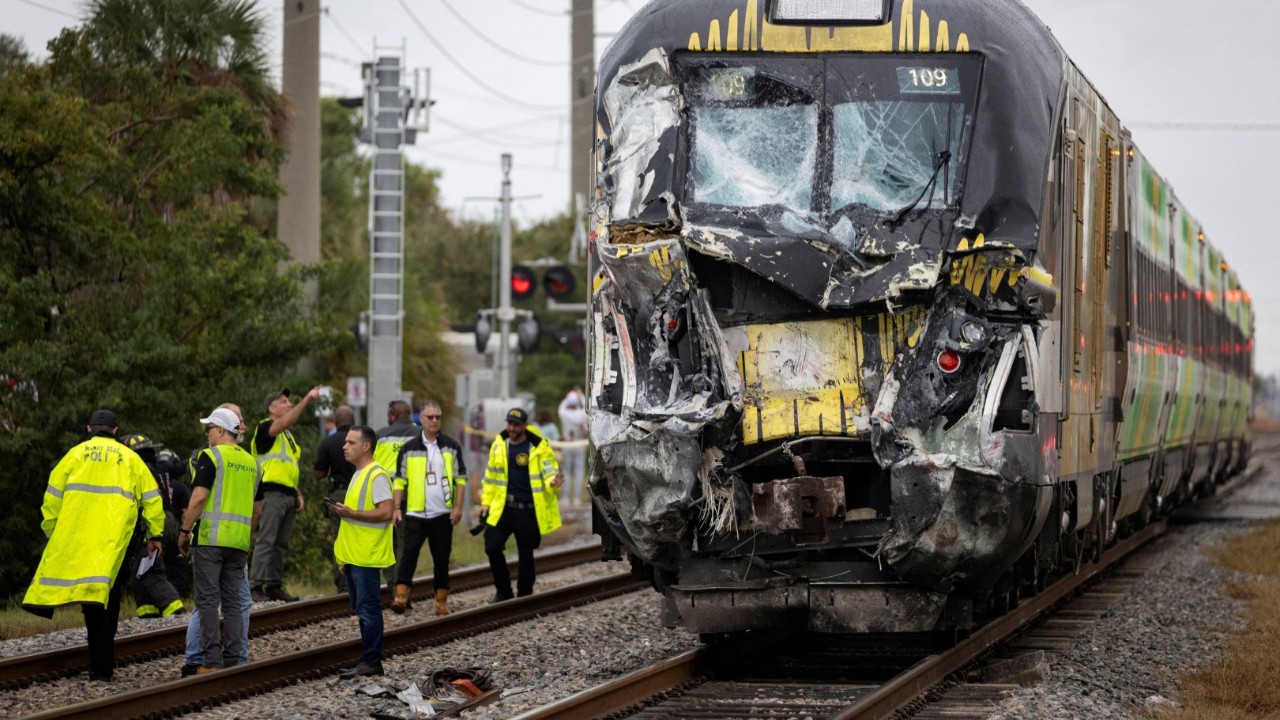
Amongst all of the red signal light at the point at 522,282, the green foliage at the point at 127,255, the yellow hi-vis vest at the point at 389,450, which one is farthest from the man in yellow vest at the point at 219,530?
the red signal light at the point at 522,282

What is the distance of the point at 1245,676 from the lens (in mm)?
10547

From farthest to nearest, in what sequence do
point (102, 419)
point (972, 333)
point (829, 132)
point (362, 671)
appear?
point (362, 671) → point (102, 419) → point (829, 132) → point (972, 333)

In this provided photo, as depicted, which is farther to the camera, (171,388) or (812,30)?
(171,388)

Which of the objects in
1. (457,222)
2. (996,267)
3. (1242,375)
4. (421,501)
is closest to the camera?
(996,267)

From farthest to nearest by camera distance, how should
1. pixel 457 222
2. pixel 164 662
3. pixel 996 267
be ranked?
pixel 457 222, pixel 164 662, pixel 996 267

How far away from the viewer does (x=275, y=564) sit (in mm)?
15461

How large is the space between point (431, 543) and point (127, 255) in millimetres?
5077

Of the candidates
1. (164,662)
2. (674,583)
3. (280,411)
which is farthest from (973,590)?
(280,411)

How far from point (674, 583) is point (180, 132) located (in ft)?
34.4

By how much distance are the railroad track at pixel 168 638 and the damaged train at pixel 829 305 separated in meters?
3.60

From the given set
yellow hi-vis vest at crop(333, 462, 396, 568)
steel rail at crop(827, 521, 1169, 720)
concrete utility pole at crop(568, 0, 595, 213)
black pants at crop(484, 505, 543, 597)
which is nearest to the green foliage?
black pants at crop(484, 505, 543, 597)

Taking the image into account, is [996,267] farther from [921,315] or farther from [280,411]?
[280,411]

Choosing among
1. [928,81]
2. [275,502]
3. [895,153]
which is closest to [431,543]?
[275,502]

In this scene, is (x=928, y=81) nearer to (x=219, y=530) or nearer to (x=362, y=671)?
(x=362, y=671)
